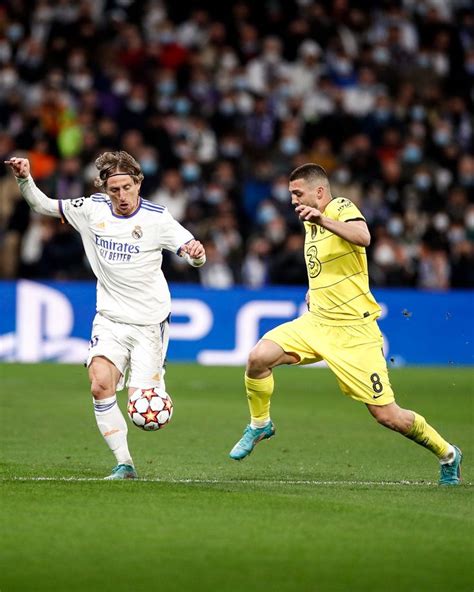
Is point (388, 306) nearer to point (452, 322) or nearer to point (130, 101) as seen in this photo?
point (452, 322)

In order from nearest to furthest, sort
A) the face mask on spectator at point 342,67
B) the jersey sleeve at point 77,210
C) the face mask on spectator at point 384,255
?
the jersey sleeve at point 77,210 < the face mask on spectator at point 384,255 < the face mask on spectator at point 342,67

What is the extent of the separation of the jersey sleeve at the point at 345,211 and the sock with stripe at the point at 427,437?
1479 millimetres

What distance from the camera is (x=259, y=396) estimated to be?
10.1 metres

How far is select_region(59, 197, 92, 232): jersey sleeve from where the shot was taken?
977cm

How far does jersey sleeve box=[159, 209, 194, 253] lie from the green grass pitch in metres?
1.70

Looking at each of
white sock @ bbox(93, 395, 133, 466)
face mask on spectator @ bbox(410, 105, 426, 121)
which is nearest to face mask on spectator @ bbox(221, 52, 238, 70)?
face mask on spectator @ bbox(410, 105, 426, 121)

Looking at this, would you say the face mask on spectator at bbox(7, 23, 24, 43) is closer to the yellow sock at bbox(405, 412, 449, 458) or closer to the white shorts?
the white shorts

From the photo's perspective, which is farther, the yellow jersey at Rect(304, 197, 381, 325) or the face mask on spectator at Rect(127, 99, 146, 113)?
the face mask on spectator at Rect(127, 99, 146, 113)

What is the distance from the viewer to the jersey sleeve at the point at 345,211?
9453 millimetres

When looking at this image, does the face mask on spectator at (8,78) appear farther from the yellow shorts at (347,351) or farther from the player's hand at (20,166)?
the yellow shorts at (347,351)

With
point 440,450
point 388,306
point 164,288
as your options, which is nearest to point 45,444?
point 164,288

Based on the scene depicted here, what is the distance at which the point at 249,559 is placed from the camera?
6.70m

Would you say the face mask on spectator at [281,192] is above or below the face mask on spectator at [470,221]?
above

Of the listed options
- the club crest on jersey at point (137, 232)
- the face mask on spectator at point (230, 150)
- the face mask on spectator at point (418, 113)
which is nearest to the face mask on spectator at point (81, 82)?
the face mask on spectator at point (230, 150)
